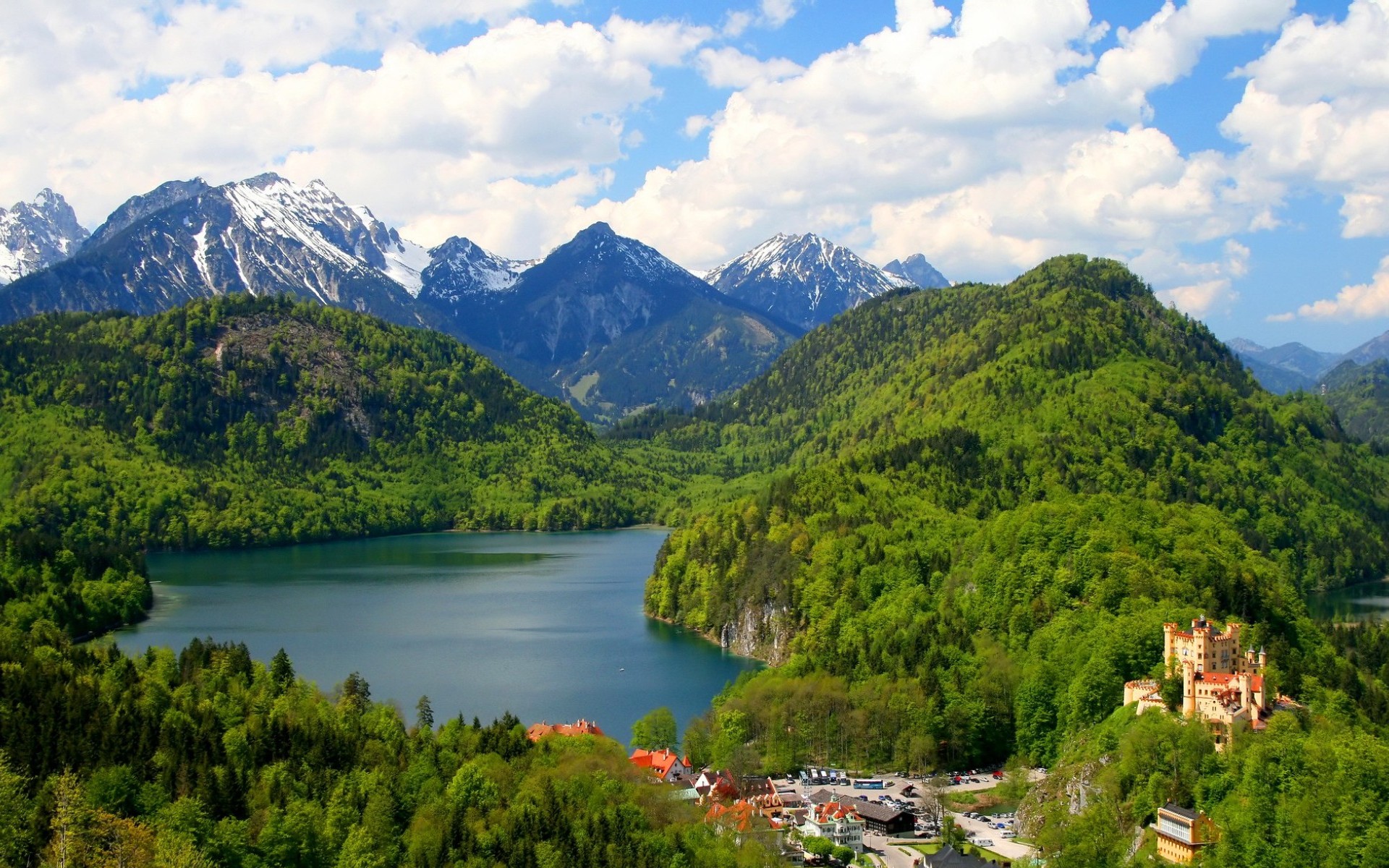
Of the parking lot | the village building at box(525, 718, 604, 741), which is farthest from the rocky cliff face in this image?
the parking lot

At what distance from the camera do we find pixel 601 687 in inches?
3524

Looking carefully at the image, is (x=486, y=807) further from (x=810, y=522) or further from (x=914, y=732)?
(x=810, y=522)

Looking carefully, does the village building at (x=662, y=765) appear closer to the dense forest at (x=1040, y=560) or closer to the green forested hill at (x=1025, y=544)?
the dense forest at (x=1040, y=560)

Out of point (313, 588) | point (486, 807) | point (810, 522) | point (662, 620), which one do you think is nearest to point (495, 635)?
point (662, 620)

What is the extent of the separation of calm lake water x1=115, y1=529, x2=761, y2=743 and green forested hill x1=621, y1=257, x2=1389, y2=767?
7.01 metres

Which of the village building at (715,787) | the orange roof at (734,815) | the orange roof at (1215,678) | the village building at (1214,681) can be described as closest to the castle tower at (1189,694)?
the village building at (1214,681)

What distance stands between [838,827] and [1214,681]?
16503mm

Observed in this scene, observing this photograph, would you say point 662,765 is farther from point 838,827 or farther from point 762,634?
point 762,634

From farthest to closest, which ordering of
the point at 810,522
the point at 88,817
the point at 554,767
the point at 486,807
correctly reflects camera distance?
the point at 810,522 → the point at 554,767 → the point at 486,807 → the point at 88,817

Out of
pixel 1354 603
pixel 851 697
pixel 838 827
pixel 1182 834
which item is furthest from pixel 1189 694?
pixel 1354 603

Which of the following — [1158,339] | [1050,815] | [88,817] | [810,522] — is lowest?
[1050,815]

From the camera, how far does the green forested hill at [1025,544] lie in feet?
244

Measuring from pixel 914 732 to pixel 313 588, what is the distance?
81694 millimetres

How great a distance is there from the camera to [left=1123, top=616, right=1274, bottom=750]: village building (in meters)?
A: 59.2
